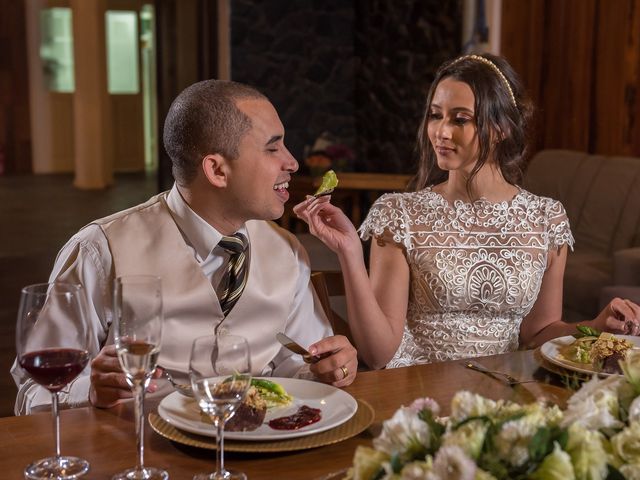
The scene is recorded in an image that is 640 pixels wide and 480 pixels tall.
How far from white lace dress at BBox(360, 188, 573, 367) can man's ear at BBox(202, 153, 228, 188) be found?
0.64 meters

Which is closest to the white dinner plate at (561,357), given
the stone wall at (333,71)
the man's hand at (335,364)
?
the man's hand at (335,364)

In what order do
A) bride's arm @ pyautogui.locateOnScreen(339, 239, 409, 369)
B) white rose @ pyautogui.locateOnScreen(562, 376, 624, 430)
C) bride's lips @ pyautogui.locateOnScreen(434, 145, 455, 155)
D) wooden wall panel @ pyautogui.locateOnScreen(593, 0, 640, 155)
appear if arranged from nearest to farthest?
white rose @ pyautogui.locateOnScreen(562, 376, 624, 430)
bride's arm @ pyautogui.locateOnScreen(339, 239, 409, 369)
bride's lips @ pyautogui.locateOnScreen(434, 145, 455, 155)
wooden wall panel @ pyautogui.locateOnScreen(593, 0, 640, 155)

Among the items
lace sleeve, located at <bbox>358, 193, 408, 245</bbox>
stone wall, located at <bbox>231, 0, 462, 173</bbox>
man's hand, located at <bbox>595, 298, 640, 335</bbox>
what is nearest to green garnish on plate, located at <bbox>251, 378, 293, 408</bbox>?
man's hand, located at <bbox>595, 298, 640, 335</bbox>

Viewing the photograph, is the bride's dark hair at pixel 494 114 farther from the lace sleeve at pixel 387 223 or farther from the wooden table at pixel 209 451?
the wooden table at pixel 209 451

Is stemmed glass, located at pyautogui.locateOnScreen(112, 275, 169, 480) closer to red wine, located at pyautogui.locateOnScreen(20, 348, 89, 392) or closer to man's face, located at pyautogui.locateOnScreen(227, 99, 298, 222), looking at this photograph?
red wine, located at pyautogui.locateOnScreen(20, 348, 89, 392)

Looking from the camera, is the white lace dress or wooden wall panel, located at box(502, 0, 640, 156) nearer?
the white lace dress

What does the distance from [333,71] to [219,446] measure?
7527 mm

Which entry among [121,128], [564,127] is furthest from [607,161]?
[121,128]

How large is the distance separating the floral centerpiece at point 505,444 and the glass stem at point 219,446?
306 mm

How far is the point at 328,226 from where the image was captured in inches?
91.3

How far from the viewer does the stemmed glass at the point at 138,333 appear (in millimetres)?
1375

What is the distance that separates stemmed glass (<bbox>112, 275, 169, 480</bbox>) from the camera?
54.1 inches

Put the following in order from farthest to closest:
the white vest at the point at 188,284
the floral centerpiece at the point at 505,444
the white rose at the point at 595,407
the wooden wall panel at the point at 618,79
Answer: the wooden wall panel at the point at 618,79 → the white vest at the point at 188,284 → the white rose at the point at 595,407 → the floral centerpiece at the point at 505,444

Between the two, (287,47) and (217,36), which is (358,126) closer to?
(287,47)
